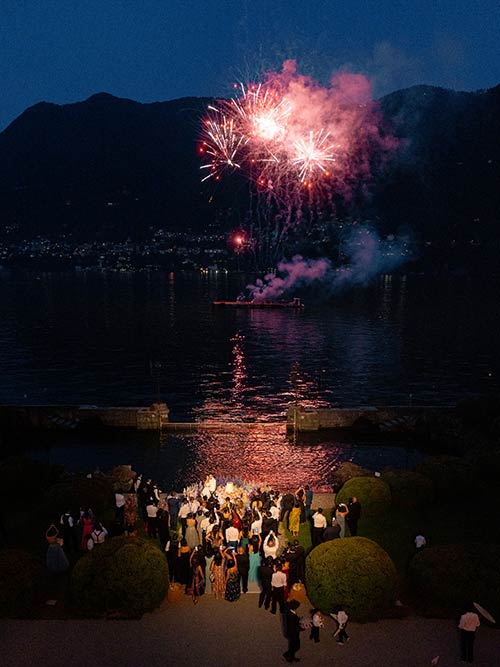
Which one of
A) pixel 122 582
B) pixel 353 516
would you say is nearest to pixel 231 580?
pixel 122 582

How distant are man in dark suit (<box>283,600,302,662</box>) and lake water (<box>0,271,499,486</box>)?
803 inches

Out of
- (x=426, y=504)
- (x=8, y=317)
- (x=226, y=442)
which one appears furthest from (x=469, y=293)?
(x=426, y=504)

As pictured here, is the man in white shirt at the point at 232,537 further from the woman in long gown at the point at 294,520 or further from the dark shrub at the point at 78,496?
the dark shrub at the point at 78,496

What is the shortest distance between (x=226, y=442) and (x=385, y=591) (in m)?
25.8

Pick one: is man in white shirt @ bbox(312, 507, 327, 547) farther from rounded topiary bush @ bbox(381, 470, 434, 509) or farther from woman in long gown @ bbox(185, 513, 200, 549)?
rounded topiary bush @ bbox(381, 470, 434, 509)

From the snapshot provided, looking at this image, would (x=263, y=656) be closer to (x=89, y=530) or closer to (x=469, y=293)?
(x=89, y=530)

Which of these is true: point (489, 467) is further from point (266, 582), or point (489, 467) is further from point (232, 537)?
point (266, 582)

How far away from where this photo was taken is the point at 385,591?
1597 cm

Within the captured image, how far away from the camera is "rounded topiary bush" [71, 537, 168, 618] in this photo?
16.2 meters

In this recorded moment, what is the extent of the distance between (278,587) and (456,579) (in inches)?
199

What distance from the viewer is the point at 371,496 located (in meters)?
23.1

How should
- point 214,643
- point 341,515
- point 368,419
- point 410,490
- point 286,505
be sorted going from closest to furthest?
point 214,643
point 341,515
point 286,505
point 410,490
point 368,419

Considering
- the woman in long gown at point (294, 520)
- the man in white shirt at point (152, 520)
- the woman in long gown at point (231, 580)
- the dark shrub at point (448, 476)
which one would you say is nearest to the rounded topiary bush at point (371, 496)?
the dark shrub at point (448, 476)

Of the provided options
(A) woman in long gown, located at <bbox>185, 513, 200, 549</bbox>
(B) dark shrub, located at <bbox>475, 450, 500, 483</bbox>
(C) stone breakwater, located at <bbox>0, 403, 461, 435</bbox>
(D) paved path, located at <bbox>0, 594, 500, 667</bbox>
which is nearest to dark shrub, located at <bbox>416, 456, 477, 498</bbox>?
(B) dark shrub, located at <bbox>475, 450, 500, 483</bbox>
